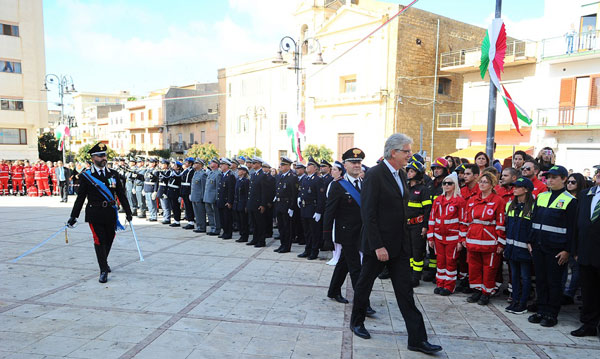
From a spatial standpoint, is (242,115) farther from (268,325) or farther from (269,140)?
(268,325)

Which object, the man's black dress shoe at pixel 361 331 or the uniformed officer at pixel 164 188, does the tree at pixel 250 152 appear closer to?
the uniformed officer at pixel 164 188

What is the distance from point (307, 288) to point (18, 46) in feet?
110

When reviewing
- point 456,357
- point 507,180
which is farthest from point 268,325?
point 507,180

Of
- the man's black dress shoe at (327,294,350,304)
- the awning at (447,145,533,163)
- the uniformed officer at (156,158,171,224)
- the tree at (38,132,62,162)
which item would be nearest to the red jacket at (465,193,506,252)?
the man's black dress shoe at (327,294,350,304)

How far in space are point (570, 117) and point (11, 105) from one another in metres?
35.9

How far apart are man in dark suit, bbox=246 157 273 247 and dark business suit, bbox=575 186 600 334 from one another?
6252 millimetres

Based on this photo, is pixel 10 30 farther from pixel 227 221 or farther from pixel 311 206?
pixel 311 206

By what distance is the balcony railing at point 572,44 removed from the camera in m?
18.5

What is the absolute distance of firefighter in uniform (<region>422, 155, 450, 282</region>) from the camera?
280 inches

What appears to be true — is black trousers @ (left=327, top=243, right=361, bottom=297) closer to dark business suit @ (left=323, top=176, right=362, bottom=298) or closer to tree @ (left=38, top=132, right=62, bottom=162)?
dark business suit @ (left=323, top=176, right=362, bottom=298)

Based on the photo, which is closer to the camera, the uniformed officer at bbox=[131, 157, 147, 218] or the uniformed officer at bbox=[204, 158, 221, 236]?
the uniformed officer at bbox=[204, 158, 221, 236]

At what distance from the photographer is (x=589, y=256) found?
15.9ft

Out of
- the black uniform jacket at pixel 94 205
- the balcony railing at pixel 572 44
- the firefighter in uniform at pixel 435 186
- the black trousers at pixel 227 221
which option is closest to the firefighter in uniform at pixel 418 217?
the firefighter in uniform at pixel 435 186

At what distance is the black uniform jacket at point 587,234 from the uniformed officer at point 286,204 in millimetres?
5507
